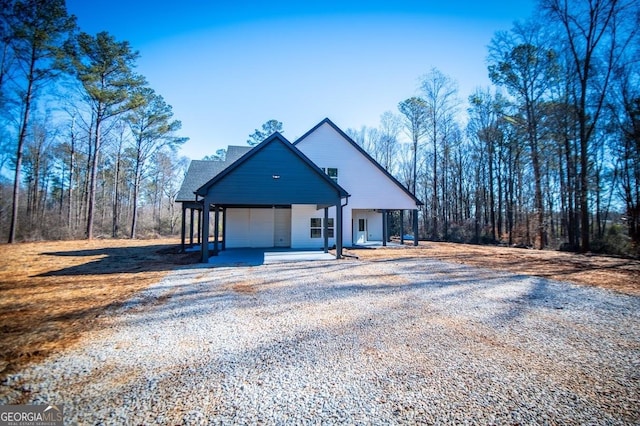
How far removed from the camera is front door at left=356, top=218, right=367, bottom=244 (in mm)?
18864

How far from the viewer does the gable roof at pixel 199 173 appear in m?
14.4

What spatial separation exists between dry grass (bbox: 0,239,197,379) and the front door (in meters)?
12.4

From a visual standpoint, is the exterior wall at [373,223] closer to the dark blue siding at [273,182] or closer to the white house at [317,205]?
the white house at [317,205]

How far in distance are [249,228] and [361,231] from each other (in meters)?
8.21

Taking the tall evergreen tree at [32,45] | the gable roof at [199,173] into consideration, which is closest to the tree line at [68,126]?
the tall evergreen tree at [32,45]

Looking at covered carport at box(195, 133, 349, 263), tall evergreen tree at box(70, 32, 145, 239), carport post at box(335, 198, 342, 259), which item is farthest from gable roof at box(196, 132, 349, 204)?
tall evergreen tree at box(70, 32, 145, 239)

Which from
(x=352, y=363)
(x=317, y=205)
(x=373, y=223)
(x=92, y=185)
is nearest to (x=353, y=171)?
(x=317, y=205)

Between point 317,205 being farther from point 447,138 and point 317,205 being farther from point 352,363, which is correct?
point 447,138

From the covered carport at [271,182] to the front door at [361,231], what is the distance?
24.7 ft

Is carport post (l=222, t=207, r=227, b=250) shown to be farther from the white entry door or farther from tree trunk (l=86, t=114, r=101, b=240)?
tree trunk (l=86, t=114, r=101, b=240)

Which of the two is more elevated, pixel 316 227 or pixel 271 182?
pixel 271 182

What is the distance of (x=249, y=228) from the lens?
632 inches

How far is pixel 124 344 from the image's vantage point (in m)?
3.50

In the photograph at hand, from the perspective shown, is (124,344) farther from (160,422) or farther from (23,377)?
(160,422)
